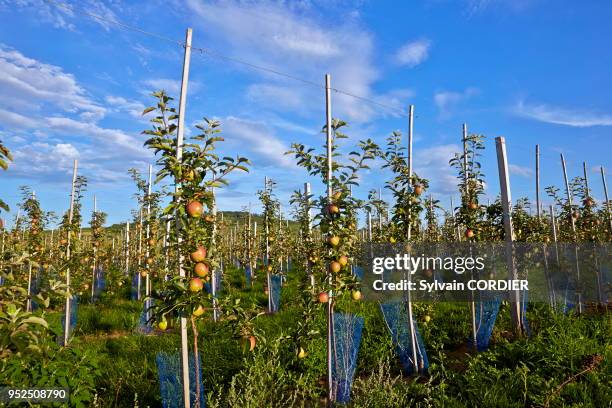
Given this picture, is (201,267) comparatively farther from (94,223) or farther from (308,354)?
(94,223)

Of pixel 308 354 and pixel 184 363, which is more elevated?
pixel 184 363

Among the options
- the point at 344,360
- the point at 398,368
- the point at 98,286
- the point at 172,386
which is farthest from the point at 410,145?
the point at 98,286

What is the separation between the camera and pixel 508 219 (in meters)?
5.50

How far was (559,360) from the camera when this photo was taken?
477 cm

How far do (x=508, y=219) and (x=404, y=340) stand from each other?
223cm

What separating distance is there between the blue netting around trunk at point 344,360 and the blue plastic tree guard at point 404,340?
2.02 ft

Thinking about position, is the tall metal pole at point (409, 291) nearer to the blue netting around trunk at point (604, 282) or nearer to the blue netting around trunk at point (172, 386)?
the blue netting around trunk at point (172, 386)

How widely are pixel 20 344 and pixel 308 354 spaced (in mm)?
3858

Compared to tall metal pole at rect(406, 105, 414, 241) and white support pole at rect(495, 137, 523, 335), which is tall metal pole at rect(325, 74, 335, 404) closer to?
tall metal pole at rect(406, 105, 414, 241)

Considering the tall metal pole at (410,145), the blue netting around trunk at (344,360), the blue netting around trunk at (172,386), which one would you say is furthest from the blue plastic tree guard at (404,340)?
the blue netting around trunk at (172,386)

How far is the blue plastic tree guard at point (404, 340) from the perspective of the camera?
5.35 metres

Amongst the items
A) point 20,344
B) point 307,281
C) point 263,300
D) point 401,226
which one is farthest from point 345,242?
point 263,300

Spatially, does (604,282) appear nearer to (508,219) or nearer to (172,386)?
(508,219)

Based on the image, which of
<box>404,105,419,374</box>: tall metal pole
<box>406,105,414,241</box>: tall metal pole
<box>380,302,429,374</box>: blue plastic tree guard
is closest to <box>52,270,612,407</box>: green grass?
<box>380,302,429,374</box>: blue plastic tree guard
